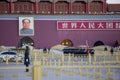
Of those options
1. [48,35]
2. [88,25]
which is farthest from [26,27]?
[88,25]

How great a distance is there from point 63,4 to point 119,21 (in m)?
6.40

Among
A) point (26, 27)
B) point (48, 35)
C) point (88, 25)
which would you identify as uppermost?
point (88, 25)

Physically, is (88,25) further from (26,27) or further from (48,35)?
(26,27)

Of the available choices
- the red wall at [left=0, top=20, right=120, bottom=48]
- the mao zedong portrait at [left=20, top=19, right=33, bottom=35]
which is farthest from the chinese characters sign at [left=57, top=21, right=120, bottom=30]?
the mao zedong portrait at [left=20, top=19, right=33, bottom=35]

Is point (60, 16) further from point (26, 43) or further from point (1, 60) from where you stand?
point (1, 60)

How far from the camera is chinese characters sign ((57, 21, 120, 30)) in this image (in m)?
38.3

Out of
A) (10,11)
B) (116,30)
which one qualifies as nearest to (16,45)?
(10,11)

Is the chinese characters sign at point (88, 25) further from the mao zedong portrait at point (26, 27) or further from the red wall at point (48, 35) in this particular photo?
the mao zedong portrait at point (26, 27)

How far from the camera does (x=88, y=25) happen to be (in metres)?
38.6

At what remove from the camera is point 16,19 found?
124ft

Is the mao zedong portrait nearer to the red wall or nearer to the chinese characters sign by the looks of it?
the red wall

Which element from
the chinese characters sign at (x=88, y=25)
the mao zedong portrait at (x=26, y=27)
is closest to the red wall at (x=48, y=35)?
the chinese characters sign at (x=88, y=25)

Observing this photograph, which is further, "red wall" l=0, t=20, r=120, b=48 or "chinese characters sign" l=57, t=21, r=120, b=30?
"chinese characters sign" l=57, t=21, r=120, b=30

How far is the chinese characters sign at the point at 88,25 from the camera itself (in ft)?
126
